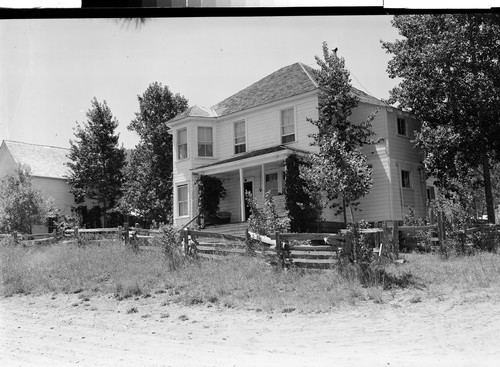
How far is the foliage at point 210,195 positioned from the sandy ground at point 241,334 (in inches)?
117

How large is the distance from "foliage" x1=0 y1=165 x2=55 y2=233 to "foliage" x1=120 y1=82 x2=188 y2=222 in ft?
4.12

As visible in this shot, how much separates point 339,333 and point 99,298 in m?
3.93

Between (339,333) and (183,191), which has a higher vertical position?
(183,191)

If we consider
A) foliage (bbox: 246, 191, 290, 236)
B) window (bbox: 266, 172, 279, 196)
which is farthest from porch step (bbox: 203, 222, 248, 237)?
window (bbox: 266, 172, 279, 196)

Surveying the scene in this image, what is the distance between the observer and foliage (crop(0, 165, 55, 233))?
6.14 meters

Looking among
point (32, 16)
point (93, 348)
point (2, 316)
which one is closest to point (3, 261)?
point (2, 316)

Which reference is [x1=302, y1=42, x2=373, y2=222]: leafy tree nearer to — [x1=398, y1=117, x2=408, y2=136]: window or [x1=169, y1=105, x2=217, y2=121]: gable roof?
[x1=398, y1=117, x2=408, y2=136]: window

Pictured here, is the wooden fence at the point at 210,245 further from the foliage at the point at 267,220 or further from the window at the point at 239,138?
the window at the point at 239,138

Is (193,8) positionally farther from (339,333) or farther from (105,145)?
(339,333)

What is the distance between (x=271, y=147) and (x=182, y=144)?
2.64 meters

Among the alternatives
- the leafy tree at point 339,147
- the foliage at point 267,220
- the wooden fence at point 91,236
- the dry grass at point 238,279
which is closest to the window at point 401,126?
the leafy tree at point 339,147

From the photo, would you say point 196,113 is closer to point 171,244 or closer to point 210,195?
point 171,244

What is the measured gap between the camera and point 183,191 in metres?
9.49

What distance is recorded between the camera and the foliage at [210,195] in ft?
34.2
